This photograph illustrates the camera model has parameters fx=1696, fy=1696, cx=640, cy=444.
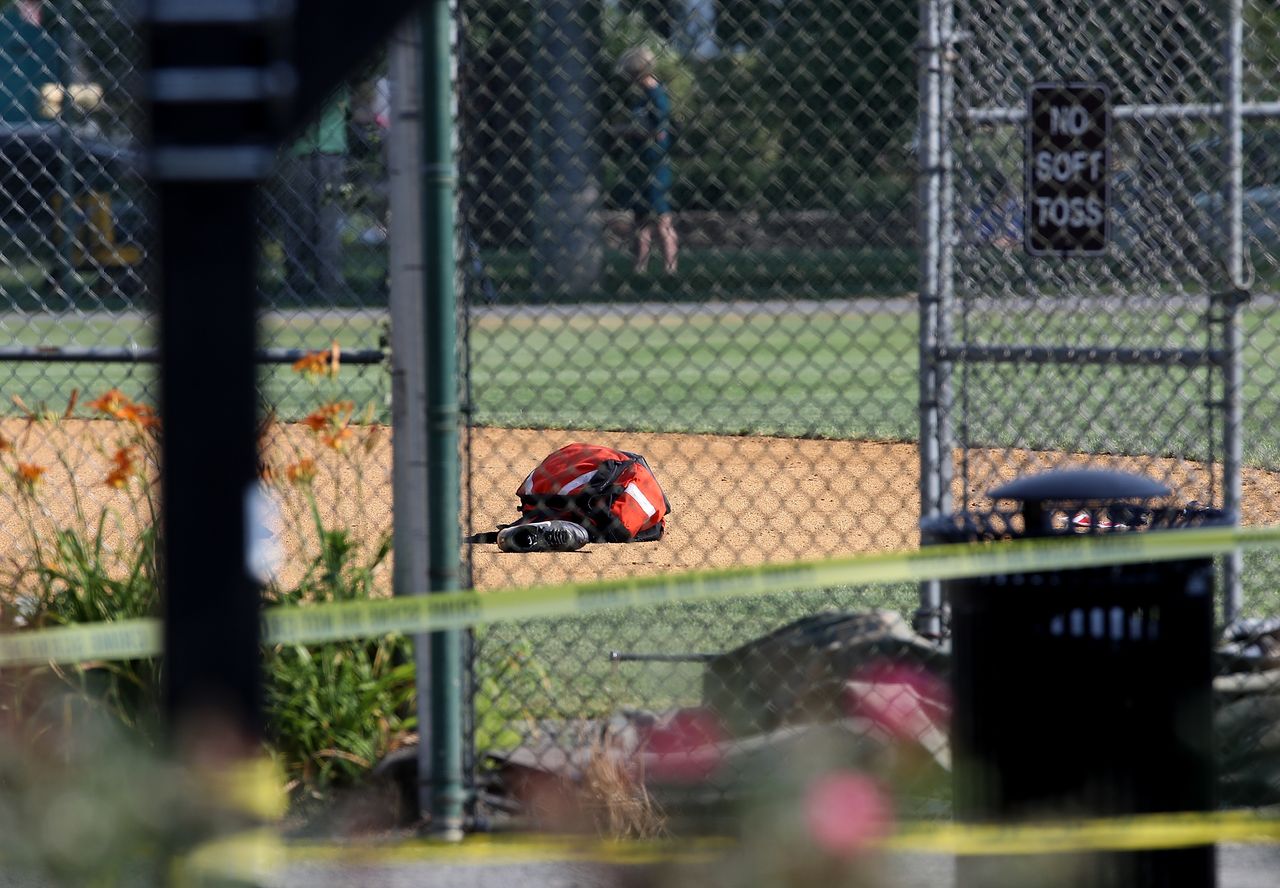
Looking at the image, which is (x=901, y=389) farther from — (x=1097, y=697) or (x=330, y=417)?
(x=1097, y=697)

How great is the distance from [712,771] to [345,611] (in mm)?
956

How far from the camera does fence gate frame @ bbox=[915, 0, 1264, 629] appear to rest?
16.3ft

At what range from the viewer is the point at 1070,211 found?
16.3 feet

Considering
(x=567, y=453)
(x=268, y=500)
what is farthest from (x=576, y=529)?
(x=268, y=500)

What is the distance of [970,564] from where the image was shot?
125 inches

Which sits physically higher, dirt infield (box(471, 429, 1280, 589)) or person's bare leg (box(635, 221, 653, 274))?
person's bare leg (box(635, 221, 653, 274))

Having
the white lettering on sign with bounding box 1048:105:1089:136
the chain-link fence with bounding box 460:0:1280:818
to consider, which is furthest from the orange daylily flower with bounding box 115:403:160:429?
the white lettering on sign with bounding box 1048:105:1089:136

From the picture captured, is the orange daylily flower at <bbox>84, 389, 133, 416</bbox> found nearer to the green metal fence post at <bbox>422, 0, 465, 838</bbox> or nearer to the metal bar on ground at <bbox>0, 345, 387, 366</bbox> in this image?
the metal bar on ground at <bbox>0, 345, 387, 366</bbox>

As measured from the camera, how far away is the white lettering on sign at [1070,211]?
493cm

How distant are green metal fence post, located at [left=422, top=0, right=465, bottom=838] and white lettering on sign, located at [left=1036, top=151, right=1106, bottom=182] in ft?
6.29

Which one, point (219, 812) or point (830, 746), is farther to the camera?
point (830, 746)

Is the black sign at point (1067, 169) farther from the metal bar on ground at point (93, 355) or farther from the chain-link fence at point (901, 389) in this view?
the metal bar on ground at point (93, 355)

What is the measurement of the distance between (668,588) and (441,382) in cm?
78

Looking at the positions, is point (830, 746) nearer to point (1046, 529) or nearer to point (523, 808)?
point (1046, 529)
